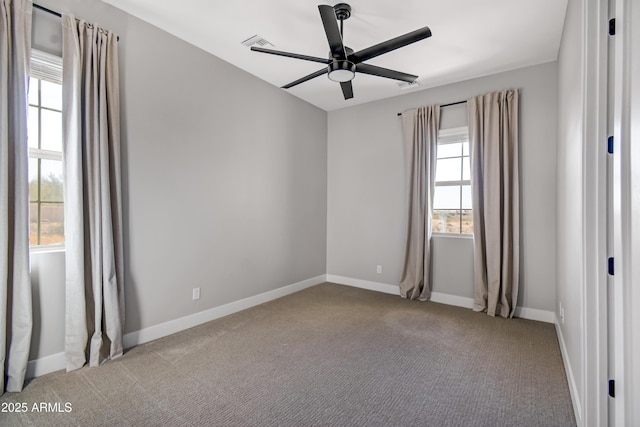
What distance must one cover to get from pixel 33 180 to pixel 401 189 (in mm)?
3987

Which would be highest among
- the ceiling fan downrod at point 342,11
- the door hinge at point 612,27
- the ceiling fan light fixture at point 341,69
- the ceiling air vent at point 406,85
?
the ceiling air vent at point 406,85

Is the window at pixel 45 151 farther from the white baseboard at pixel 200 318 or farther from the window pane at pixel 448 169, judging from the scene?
the window pane at pixel 448 169

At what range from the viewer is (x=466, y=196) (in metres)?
3.93

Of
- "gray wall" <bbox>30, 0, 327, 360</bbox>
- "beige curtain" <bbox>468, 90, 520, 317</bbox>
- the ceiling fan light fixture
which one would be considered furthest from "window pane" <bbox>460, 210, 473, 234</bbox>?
the ceiling fan light fixture

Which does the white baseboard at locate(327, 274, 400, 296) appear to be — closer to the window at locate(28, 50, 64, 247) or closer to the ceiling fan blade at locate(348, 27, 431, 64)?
the ceiling fan blade at locate(348, 27, 431, 64)

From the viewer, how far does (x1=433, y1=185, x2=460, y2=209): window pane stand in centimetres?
400

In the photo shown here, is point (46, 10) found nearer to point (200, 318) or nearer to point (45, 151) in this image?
point (45, 151)

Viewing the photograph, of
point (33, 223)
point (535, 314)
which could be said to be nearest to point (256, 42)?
point (33, 223)

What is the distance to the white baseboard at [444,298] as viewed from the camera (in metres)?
3.33

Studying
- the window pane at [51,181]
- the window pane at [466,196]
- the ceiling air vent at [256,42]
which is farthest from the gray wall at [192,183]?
the window pane at [466,196]

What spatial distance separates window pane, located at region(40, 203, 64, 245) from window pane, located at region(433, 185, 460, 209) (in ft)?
13.2

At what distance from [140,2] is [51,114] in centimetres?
117

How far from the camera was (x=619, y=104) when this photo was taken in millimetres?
1200

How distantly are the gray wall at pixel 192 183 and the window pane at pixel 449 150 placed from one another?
204 centimetres
